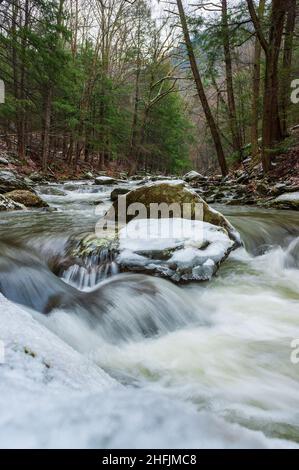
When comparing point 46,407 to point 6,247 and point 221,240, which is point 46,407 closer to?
point 6,247

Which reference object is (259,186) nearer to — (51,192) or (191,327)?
(51,192)

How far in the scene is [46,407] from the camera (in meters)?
1.31

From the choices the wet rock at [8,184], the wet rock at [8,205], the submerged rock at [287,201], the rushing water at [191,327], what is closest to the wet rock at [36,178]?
the wet rock at [8,184]

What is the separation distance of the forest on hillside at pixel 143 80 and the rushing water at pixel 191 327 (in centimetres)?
429

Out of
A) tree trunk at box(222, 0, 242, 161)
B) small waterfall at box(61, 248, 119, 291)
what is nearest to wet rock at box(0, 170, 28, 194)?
small waterfall at box(61, 248, 119, 291)

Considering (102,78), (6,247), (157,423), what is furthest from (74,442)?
(102,78)

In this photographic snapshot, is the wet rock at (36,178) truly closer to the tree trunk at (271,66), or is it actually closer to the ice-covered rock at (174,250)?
the tree trunk at (271,66)

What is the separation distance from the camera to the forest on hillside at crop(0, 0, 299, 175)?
9.45 metres

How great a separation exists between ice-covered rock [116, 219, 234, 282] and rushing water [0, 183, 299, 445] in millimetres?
211

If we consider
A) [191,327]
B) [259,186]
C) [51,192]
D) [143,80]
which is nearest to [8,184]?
[51,192]

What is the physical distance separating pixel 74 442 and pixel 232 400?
1.16 m

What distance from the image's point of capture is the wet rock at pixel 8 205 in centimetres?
766

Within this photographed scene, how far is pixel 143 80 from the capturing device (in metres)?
23.4

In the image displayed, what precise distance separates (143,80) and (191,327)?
75.7 feet
